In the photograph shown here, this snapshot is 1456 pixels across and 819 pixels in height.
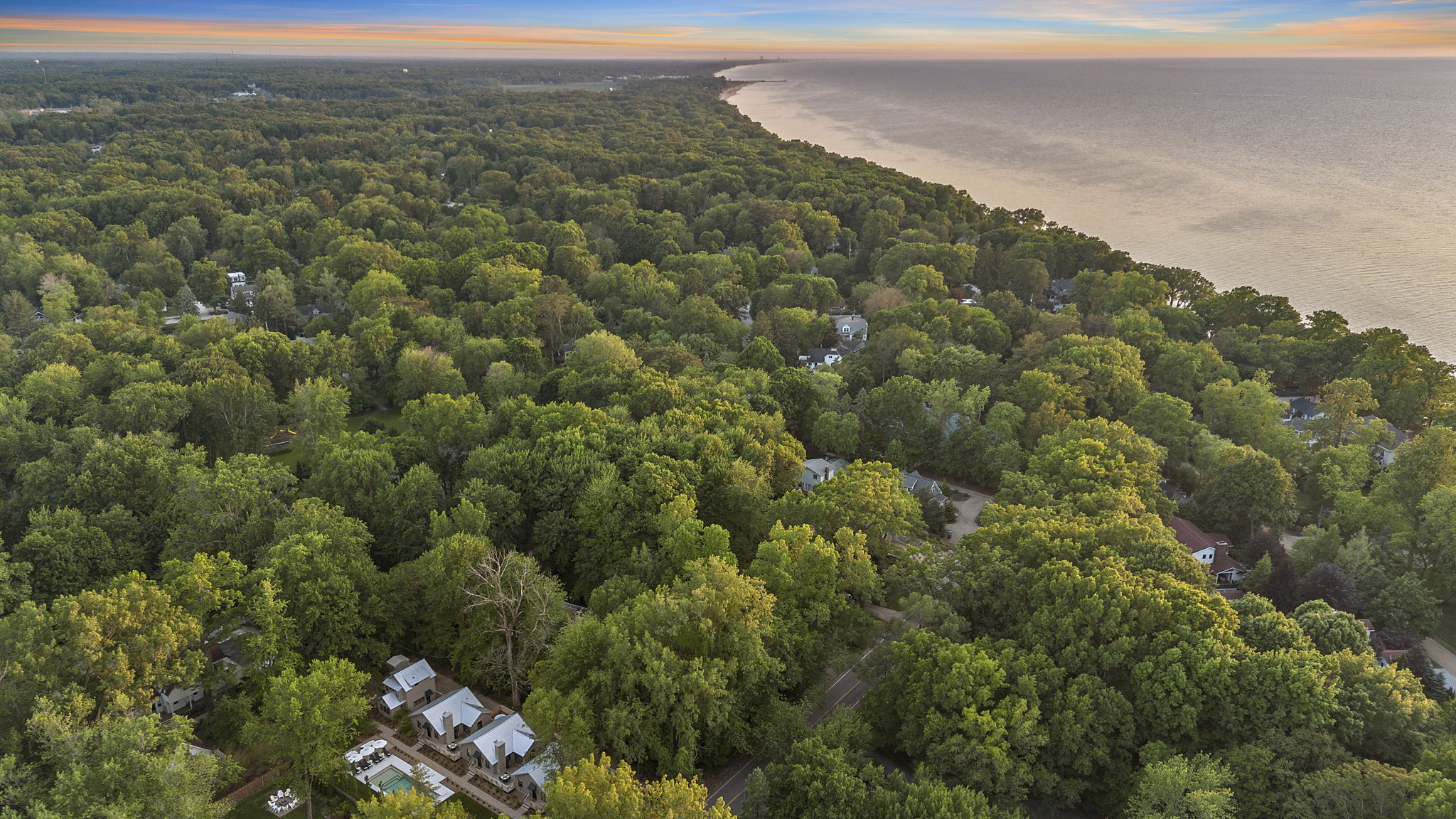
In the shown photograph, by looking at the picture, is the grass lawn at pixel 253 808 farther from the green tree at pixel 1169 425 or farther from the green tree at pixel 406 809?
the green tree at pixel 1169 425

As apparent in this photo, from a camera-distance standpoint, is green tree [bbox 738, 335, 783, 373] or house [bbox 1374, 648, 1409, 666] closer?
house [bbox 1374, 648, 1409, 666]

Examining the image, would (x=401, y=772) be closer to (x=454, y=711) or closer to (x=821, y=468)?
(x=454, y=711)

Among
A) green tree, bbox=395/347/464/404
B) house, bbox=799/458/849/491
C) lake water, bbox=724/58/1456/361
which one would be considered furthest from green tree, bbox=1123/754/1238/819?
lake water, bbox=724/58/1456/361

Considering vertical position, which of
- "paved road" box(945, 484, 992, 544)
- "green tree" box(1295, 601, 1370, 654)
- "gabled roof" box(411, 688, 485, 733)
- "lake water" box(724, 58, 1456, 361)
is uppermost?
"lake water" box(724, 58, 1456, 361)

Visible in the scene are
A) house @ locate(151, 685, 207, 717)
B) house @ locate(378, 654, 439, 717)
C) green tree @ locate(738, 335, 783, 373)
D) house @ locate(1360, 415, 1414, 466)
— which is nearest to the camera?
house @ locate(151, 685, 207, 717)

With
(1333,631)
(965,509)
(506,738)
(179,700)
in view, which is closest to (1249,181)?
(965,509)

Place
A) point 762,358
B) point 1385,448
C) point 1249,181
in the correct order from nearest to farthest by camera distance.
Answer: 1. point 1385,448
2. point 762,358
3. point 1249,181

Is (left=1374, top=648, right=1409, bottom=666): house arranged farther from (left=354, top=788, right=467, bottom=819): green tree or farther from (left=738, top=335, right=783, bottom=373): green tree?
(left=738, top=335, right=783, bottom=373): green tree
